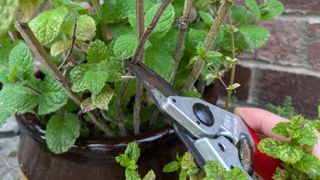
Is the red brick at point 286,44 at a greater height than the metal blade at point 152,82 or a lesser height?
lesser

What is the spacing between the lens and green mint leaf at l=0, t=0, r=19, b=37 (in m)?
0.18

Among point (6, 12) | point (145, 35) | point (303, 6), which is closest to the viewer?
point (6, 12)

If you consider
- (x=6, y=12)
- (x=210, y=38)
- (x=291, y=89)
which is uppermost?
(x=6, y=12)

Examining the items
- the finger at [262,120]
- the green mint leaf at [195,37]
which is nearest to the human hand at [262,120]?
the finger at [262,120]

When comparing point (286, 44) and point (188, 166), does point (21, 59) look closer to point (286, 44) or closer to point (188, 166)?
point (188, 166)

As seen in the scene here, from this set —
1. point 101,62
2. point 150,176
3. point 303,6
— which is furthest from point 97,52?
point 303,6

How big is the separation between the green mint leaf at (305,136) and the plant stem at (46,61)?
0.55 feet

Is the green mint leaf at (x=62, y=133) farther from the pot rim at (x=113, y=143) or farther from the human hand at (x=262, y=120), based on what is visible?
the human hand at (x=262, y=120)

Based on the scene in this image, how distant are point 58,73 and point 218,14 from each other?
0.14 meters

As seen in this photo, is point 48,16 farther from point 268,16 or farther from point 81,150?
point 268,16

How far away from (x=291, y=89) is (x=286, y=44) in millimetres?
72

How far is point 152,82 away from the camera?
0.30 metres

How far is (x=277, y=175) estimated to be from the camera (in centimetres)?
34

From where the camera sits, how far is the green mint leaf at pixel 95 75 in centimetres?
32
